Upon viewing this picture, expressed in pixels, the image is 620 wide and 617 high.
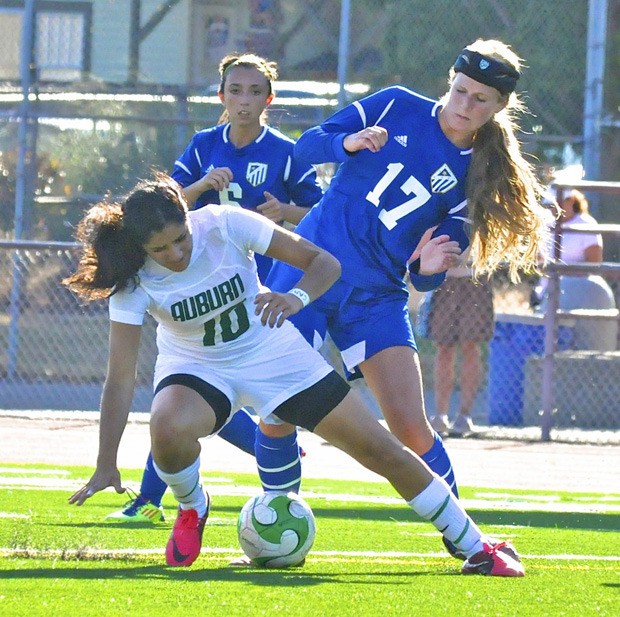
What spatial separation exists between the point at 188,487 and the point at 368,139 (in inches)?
58.1

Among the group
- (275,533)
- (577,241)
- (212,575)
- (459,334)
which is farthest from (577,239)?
(212,575)

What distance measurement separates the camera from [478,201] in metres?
5.88

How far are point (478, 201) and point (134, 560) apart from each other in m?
1.94

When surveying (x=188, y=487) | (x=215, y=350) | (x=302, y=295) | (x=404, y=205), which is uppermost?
(x=404, y=205)

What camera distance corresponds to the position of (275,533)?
547cm

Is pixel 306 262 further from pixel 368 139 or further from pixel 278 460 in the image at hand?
pixel 278 460

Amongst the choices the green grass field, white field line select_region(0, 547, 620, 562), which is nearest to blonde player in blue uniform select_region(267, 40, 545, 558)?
white field line select_region(0, 547, 620, 562)

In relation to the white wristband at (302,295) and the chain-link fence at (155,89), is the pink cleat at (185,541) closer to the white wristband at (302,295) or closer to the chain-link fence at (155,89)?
the white wristband at (302,295)

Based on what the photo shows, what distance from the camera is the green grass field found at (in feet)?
15.0

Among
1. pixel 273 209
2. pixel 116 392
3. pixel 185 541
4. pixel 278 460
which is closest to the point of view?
pixel 116 392

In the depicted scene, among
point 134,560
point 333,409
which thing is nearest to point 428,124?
point 333,409

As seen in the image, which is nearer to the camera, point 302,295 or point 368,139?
point 302,295

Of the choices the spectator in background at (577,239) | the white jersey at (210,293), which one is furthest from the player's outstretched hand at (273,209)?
the spectator in background at (577,239)

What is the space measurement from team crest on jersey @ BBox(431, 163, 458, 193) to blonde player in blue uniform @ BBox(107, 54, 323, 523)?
1143mm
